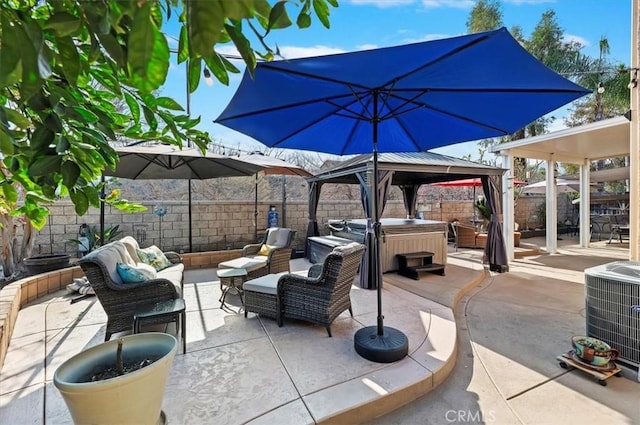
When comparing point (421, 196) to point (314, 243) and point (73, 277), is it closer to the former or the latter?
point (314, 243)

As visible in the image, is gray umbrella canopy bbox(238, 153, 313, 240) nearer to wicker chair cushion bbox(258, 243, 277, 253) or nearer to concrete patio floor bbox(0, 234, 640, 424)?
wicker chair cushion bbox(258, 243, 277, 253)

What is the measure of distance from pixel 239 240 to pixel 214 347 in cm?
482

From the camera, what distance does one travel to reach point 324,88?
2.36 m

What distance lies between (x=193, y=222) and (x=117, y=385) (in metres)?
6.00

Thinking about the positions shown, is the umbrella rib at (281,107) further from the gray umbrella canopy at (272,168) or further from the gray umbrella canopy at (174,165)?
the gray umbrella canopy at (272,168)

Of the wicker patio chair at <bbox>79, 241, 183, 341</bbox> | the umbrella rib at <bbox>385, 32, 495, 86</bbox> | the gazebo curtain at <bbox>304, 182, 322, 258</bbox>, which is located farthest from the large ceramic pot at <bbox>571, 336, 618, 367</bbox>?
the gazebo curtain at <bbox>304, 182, 322, 258</bbox>

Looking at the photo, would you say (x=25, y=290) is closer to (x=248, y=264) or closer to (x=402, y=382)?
(x=248, y=264)

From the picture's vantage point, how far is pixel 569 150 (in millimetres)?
8039

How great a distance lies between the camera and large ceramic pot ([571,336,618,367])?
2662mm

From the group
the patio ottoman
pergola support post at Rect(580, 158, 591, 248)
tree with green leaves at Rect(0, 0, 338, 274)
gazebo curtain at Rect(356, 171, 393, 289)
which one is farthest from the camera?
pergola support post at Rect(580, 158, 591, 248)

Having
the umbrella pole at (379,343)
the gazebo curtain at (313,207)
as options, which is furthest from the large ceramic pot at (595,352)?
the gazebo curtain at (313,207)

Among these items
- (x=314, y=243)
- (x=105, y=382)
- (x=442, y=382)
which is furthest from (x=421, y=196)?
(x=105, y=382)
